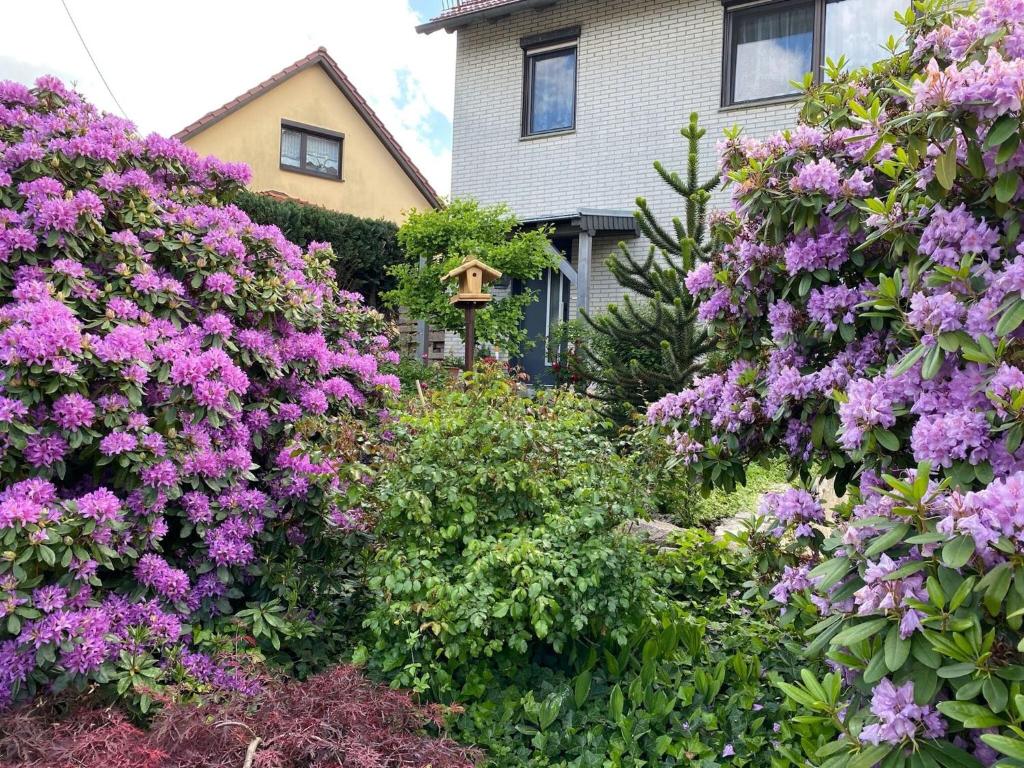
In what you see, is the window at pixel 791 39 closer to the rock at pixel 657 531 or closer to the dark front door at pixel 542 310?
the dark front door at pixel 542 310

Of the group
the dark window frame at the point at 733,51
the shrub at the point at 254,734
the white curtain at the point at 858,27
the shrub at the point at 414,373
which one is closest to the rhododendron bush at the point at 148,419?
the shrub at the point at 254,734

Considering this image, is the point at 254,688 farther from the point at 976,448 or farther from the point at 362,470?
the point at 976,448

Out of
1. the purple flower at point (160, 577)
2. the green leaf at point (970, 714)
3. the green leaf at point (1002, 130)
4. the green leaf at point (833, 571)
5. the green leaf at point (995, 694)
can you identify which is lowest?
the purple flower at point (160, 577)

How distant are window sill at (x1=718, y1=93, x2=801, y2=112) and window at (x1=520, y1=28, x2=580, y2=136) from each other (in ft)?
8.22

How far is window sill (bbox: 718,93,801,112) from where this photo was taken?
992cm

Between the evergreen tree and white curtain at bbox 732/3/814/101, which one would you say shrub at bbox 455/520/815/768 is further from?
white curtain at bbox 732/3/814/101

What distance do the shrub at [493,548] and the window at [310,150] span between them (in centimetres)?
1557

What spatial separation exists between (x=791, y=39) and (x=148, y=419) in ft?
33.9

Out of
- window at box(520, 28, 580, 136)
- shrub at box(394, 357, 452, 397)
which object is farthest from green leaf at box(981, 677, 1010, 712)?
window at box(520, 28, 580, 136)

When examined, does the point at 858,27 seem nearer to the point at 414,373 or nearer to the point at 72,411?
the point at 414,373

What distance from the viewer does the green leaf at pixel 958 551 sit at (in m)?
1.33

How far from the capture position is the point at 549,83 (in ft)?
39.5

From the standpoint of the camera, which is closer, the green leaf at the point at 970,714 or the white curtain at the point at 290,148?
the green leaf at the point at 970,714

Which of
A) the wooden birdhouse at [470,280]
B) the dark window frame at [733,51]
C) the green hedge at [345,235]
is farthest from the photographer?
the green hedge at [345,235]
